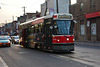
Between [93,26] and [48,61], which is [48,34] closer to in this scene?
[48,61]

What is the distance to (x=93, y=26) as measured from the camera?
37.7m

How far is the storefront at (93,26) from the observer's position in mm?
35938

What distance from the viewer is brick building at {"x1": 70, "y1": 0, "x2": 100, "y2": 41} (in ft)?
119

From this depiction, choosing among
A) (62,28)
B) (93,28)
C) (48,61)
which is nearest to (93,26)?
(93,28)

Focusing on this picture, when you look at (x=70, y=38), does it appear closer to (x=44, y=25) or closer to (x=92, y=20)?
(x=44, y=25)

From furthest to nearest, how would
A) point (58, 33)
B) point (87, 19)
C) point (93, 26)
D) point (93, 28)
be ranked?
1. point (87, 19)
2. point (93, 26)
3. point (93, 28)
4. point (58, 33)

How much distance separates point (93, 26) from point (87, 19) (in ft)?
7.74

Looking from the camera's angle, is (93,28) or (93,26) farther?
(93,26)

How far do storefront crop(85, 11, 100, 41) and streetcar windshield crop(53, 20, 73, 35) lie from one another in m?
19.7

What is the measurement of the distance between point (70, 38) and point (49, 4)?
→ 1777 inches

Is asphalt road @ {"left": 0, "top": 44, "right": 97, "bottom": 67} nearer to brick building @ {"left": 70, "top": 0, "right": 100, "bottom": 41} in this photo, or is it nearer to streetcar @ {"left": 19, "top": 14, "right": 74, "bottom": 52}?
streetcar @ {"left": 19, "top": 14, "right": 74, "bottom": 52}

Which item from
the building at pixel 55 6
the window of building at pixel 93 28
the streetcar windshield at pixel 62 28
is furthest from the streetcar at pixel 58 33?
the building at pixel 55 6

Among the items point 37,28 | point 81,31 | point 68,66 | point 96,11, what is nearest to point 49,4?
point 81,31

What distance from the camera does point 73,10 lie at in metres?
45.5
